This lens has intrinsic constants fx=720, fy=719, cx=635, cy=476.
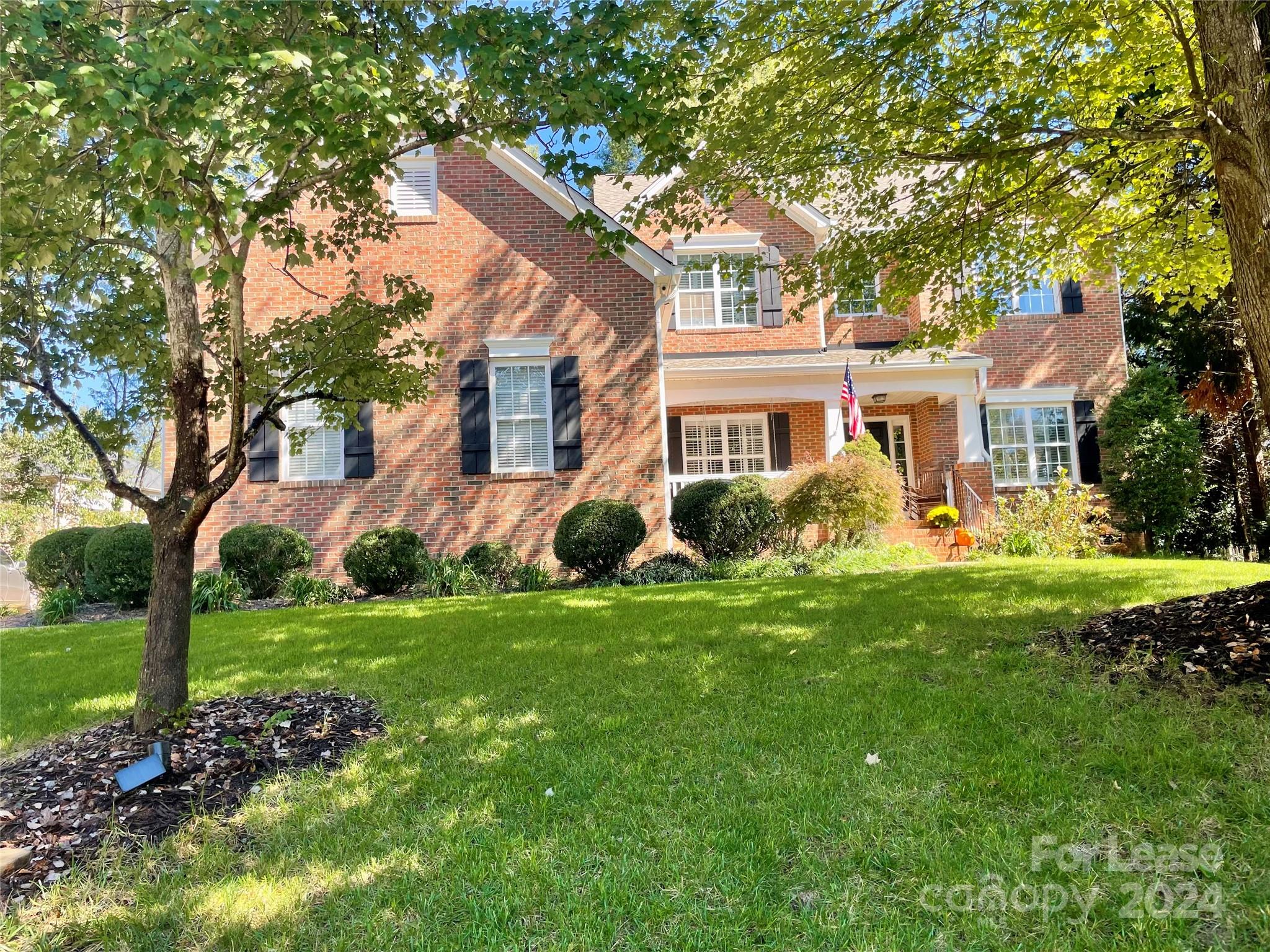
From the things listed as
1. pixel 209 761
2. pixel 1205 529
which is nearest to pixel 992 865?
pixel 209 761

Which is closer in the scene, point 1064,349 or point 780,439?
point 780,439

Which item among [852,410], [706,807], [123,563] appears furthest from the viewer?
[852,410]

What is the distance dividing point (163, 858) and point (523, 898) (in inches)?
56.6

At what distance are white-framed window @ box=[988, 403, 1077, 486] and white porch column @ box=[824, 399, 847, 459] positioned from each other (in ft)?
14.1

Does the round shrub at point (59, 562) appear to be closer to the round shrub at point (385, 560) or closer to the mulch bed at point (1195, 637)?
the round shrub at point (385, 560)

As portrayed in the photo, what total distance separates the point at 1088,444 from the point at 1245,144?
512 inches

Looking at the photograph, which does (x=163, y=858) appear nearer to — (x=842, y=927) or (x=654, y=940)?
(x=654, y=940)

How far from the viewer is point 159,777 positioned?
10.6 ft

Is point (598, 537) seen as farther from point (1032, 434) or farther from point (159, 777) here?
point (1032, 434)

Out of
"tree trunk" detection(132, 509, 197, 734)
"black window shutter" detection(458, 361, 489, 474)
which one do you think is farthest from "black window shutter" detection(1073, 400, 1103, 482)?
"tree trunk" detection(132, 509, 197, 734)

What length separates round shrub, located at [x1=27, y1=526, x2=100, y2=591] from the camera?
35.3 ft

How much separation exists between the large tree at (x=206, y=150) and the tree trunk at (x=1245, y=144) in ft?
10.2

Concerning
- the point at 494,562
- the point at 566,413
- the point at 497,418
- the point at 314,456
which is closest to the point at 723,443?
the point at 566,413

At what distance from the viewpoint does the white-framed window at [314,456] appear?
11.6 metres
